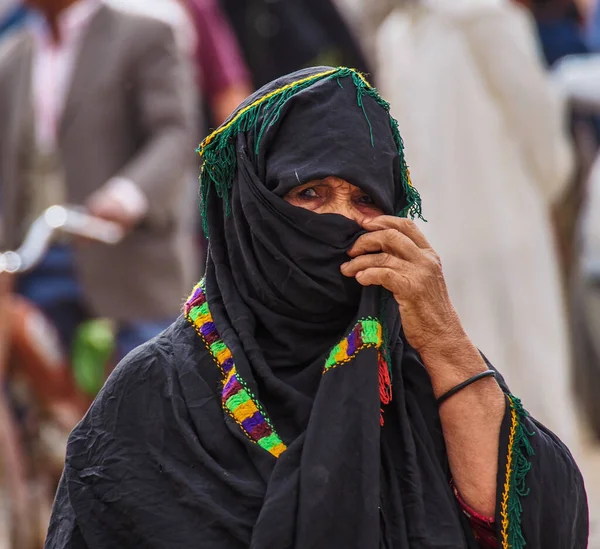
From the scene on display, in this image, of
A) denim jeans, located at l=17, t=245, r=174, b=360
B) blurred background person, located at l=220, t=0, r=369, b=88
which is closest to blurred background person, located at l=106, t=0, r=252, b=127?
blurred background person, located at l=220, t=0, r=369, b=88

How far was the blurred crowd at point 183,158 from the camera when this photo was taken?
5.82 meters

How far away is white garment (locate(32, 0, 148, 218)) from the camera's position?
5.84 metres

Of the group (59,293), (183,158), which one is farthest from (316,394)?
(59,293)

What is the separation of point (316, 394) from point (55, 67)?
3.34 meters

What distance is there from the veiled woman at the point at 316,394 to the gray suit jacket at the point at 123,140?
9.08 ft

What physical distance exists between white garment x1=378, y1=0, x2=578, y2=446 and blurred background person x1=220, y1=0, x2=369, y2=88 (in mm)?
1933

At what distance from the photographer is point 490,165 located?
6180mm

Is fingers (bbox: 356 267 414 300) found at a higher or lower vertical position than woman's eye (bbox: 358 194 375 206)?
lower

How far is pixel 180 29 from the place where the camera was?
6164mm

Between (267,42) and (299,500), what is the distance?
5.73 meters

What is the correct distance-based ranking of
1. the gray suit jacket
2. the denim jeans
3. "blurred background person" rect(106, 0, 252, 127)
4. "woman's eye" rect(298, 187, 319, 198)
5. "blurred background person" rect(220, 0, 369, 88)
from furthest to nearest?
"blurred background person" rect(220, 0, 369, 88) < "blurred background person" rect(106, 0, 252, 127) < the denim jeans < the gray suit jacket < "woman's eye" rect(298, 187, 319, 198)

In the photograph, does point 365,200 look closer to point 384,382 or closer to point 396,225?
point 396,225

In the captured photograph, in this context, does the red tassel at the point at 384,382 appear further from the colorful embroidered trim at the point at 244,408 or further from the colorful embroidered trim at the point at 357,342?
the colorful embroidered trim at the point at 244,408

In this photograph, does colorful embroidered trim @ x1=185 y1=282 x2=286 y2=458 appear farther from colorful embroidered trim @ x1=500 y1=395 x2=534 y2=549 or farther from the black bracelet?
colorful embroidered trim @ x1=500 y1=395 x2=534 y2=549
